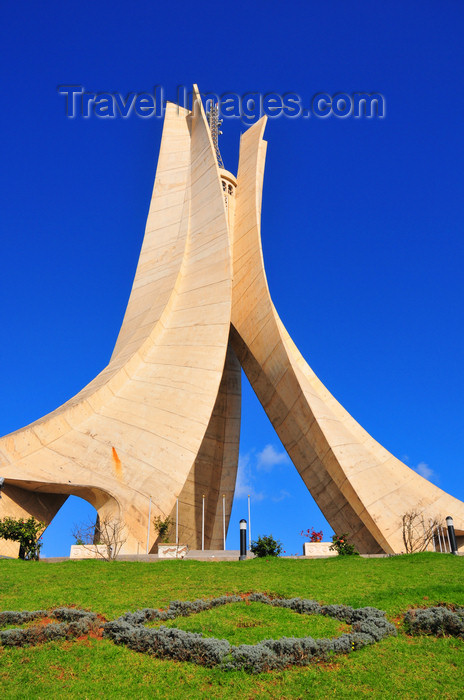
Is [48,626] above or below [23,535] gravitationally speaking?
below

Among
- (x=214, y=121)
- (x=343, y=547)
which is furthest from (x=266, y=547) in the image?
(x=214, y=121)

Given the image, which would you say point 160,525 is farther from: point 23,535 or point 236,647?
point 236,647

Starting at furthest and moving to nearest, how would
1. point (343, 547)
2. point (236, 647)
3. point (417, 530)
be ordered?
1. point (417, 530)
2. point (343, 547)
3. point (236, 647)

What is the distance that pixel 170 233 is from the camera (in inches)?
845

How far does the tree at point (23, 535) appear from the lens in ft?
37.8

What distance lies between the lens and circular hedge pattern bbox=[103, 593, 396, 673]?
478 centimetres

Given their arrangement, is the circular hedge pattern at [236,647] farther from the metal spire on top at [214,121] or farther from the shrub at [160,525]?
the metal spire on top at [214,121]

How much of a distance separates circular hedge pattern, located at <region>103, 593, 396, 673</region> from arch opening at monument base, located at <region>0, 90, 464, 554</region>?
749cm

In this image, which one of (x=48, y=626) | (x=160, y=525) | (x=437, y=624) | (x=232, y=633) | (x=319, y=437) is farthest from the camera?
(x=319, y=437)

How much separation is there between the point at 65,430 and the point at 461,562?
29.7ft

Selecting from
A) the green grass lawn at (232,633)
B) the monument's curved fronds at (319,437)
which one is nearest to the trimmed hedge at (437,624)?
the green grass lawn at (232,633)

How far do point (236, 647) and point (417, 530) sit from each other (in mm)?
9936

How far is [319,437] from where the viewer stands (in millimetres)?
15445

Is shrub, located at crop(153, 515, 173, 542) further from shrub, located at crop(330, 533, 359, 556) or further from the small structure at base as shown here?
shrub, located at crop(330, 533, 359, 556)
